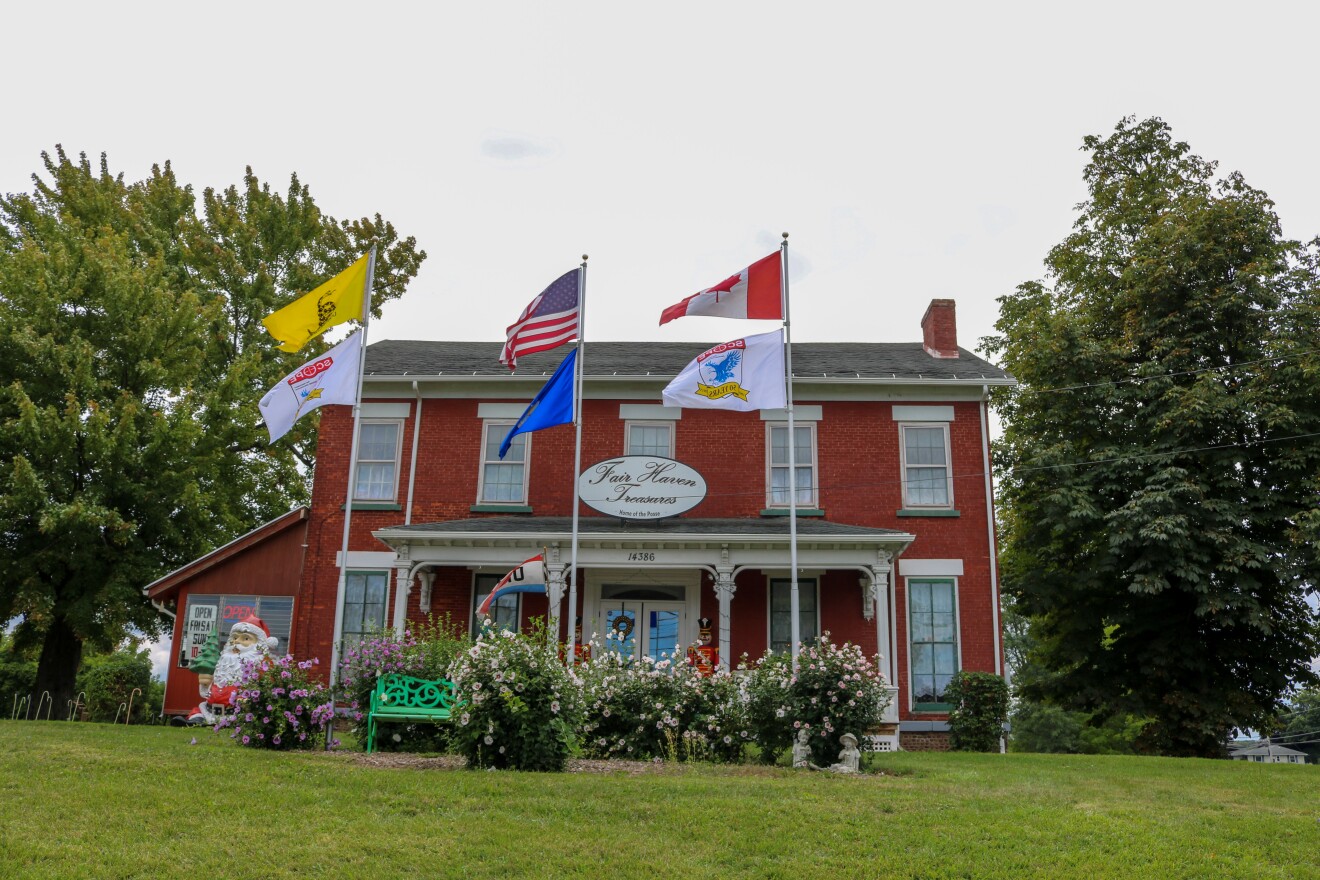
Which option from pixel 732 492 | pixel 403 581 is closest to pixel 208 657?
pixel 403 581

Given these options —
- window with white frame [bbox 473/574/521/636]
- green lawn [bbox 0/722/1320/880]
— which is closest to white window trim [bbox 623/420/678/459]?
window with white frame [bbox 473/574/521/636]

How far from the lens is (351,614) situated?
1948 centimetres

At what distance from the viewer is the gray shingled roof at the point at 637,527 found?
57.2ft

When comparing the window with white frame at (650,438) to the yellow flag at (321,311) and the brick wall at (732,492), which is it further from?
the yellow flag at (321,311)

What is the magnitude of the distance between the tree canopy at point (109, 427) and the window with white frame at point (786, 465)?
11647 mm

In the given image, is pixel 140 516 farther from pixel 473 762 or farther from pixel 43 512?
pixel 473 762

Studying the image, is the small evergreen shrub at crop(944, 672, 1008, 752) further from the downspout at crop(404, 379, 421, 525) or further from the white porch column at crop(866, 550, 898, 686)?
the downspout at crop(404, 379, 421, 525)

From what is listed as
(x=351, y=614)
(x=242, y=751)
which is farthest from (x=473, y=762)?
(x=351, y=614)

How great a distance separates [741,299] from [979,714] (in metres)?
7.98

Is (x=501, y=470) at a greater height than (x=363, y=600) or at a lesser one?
greater

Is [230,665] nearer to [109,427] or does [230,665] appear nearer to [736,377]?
[109,427]

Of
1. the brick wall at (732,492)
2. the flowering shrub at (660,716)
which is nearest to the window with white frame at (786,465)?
the brick wall at (732,492)

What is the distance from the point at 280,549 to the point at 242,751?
972 cm

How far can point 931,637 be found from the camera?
18.8 metres
